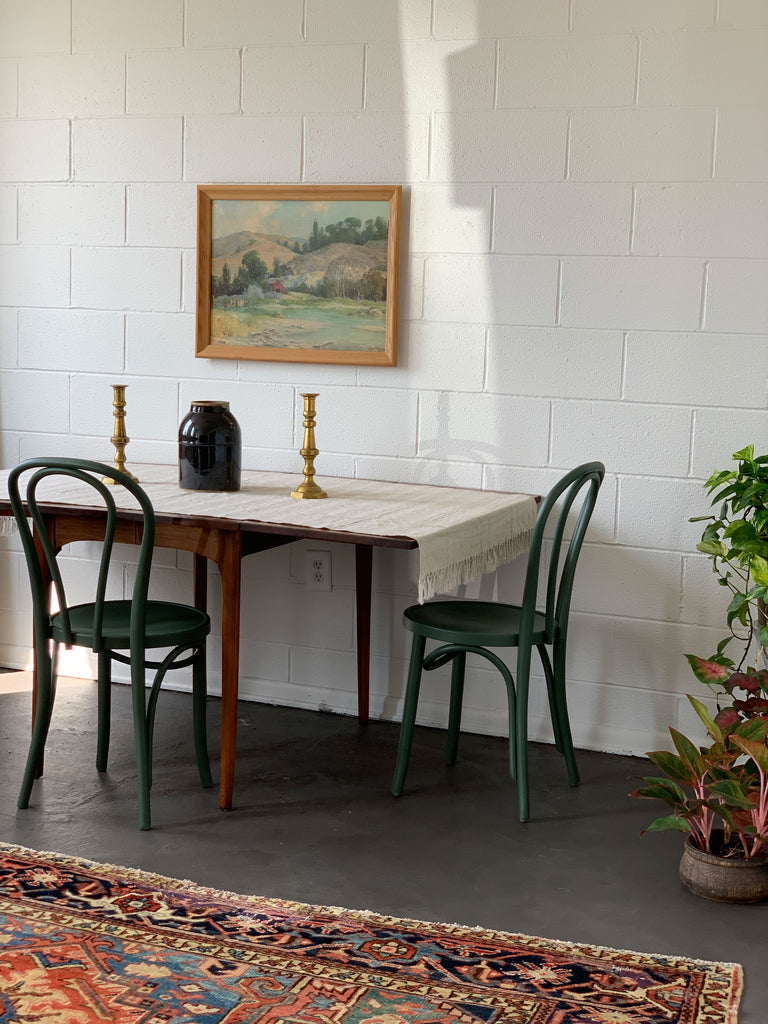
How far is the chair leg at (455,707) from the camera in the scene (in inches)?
134

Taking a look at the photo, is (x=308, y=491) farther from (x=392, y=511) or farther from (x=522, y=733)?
(x=522, y=733)

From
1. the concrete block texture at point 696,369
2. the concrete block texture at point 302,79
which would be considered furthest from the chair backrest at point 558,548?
the concrete block texture at point 302,79

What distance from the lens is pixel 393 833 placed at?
9.54ft

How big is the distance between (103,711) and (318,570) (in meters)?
0.90

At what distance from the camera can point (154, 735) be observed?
142 inches

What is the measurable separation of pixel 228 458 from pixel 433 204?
39.3 inches

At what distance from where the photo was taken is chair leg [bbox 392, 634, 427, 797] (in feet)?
10.1

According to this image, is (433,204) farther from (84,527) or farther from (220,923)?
(220,923)

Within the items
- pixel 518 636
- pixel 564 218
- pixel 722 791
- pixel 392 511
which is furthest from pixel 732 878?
pixel 564 218

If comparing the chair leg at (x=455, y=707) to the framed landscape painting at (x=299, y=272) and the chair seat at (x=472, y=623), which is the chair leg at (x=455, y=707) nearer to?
the chair seat at (x=472, y=623)

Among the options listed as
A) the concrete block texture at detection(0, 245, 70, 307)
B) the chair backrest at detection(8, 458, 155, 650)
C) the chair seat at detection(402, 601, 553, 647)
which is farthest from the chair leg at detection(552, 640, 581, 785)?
the concrete block texture at detection(0, 245, 70, 307)

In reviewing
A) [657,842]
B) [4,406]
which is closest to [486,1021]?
[657,842]

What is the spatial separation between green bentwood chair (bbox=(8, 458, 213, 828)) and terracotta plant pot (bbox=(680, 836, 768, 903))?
1.29 m

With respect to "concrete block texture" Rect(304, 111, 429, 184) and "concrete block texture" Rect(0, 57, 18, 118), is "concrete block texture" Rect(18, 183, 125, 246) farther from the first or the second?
"concrete block texture" Rect(304, 111, 429, 184)
